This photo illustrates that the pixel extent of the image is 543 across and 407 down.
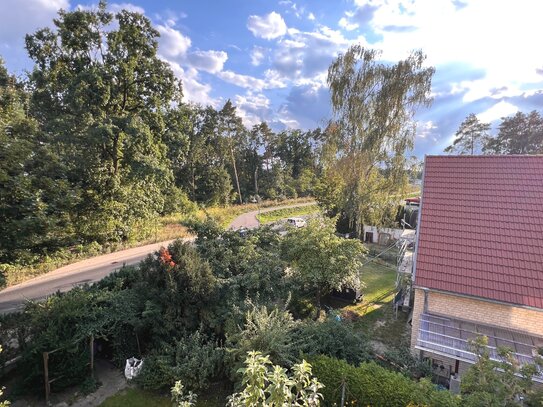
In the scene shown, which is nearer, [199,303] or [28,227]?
[199,303]

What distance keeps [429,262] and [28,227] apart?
14194 mm

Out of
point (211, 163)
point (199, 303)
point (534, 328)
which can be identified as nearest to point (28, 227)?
point (199, 303)

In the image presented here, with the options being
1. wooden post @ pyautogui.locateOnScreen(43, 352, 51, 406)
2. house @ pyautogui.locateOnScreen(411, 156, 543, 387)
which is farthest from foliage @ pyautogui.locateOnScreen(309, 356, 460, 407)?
wooden post @ pyautogui.locateOnScreen(43, 352, 51, 406)

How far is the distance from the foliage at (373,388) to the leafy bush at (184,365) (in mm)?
2864

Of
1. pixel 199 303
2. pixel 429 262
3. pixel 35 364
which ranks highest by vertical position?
pixel 429 262

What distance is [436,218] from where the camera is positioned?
1060 centimetres

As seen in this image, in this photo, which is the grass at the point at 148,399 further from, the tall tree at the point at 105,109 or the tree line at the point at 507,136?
the tree line at the point at 507,136

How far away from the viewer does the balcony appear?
747 centimetres

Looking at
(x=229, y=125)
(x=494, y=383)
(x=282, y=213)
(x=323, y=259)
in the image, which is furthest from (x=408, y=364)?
(x=229, y=125)

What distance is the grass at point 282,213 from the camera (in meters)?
37.0

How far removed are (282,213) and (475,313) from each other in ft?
108

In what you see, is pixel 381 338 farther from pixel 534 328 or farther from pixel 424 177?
pixel 424 177

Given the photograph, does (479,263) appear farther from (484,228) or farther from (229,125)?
(229,125)

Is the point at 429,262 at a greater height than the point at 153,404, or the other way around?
the point at 429,262
